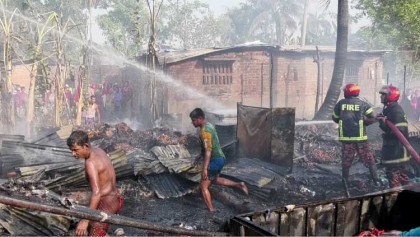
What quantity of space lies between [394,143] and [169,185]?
4.41m

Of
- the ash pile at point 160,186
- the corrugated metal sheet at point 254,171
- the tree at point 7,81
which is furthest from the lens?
the tree at point 7,81

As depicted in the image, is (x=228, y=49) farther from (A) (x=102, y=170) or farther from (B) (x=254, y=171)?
(A) (x=102, y=170)

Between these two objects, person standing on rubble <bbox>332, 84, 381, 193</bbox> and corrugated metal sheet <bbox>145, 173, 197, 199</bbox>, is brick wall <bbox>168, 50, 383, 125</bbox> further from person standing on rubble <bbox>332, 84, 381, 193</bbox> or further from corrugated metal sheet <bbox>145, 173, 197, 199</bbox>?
person standing on rubble <bbox>332, 84, 381, 193</bbox>

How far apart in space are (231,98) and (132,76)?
678 cm

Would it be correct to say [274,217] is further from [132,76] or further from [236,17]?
[236,17]

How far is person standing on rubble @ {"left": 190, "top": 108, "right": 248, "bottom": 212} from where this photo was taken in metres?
6.32

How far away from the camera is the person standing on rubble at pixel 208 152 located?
6.32 meters

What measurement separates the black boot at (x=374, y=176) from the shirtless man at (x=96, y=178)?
5346mm

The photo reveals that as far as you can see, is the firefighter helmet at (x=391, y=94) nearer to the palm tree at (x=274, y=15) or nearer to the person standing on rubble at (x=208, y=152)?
the person standing on rubble at (x=208, y=152)

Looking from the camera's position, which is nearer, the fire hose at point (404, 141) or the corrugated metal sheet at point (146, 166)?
the fire hose at point (404, 141)

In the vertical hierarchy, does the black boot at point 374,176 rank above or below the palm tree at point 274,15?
below

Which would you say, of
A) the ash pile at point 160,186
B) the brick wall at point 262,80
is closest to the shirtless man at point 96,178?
the ash pile at point 160,186

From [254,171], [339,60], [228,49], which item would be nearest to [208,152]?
[254,171]

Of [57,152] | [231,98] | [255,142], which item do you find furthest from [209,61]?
[57,152]
